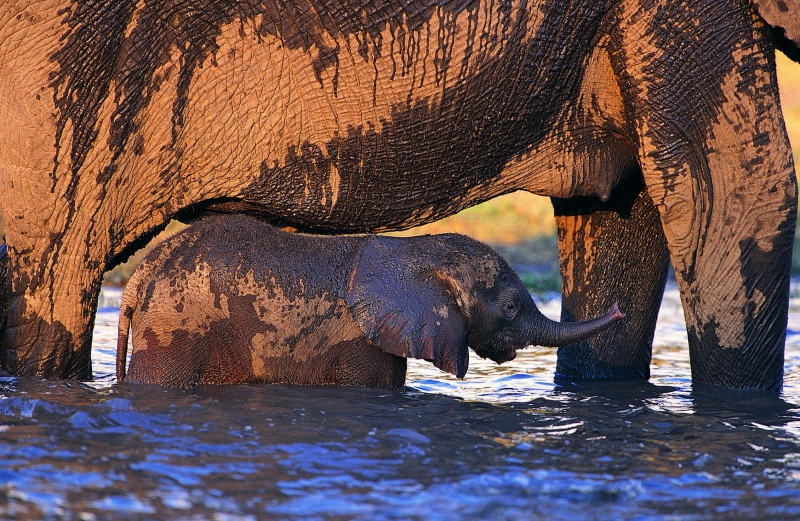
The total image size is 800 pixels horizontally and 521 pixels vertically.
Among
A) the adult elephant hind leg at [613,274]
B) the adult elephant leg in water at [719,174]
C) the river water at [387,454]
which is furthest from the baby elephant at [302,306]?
the adult elephant hind leg at [613,274]

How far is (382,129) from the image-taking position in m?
5.23

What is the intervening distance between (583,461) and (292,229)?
2.28 meters

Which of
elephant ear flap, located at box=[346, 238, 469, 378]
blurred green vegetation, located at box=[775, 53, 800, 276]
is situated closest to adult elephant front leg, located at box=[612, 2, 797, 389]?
elephant ear flap, located at box=[346, 238, 469, 378]

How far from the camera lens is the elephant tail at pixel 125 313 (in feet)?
17.2

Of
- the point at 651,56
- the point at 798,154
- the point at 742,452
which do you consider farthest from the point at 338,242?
the point at 798,154

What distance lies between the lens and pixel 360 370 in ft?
17.5

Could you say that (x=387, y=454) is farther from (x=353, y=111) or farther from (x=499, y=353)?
(x=353, y=111)

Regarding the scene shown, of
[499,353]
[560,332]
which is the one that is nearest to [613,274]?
[560,332]

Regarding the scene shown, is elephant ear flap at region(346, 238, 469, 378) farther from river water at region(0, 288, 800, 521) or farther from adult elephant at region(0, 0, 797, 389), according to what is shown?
adult elephant at region(0, 0, 797, 389)

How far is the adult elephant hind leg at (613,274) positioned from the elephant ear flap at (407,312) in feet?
4.34

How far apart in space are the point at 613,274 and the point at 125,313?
2616 mm

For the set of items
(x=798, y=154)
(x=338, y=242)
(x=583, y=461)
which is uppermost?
(x=798, y=154)

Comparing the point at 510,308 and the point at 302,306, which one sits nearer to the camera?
the point at 302,306

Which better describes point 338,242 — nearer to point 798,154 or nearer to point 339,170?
point 339,170
